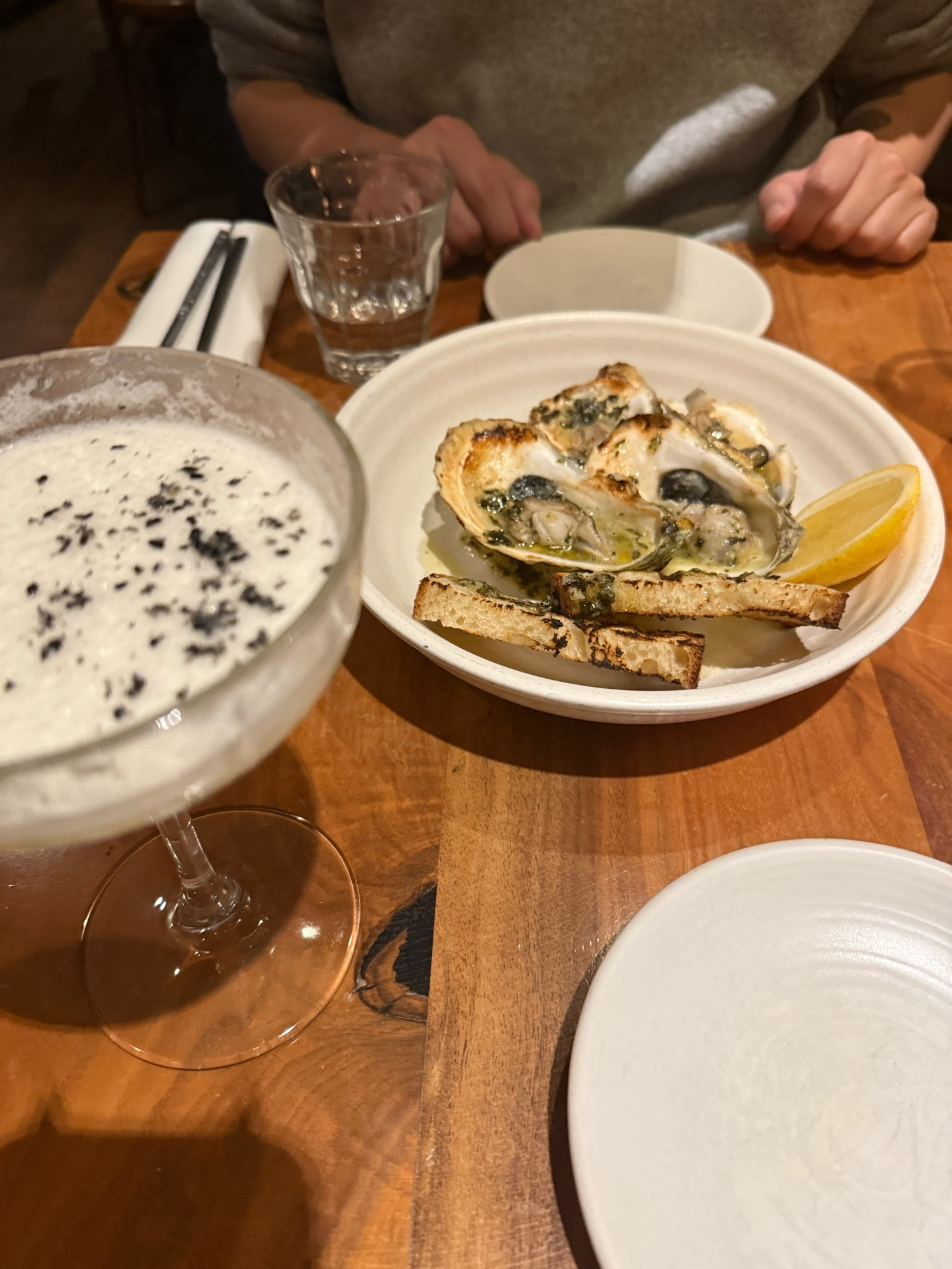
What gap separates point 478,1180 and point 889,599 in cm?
61

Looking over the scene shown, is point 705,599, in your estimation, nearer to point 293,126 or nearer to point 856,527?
point 856,527

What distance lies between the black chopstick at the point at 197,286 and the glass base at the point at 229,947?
2.54ft

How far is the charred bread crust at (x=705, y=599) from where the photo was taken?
755mm

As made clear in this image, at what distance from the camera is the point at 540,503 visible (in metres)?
0.91

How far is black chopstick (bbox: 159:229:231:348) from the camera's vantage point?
1.23 meters

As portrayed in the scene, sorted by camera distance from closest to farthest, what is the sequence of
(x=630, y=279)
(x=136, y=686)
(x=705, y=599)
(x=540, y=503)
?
(x=136, y=686) < (x=705, y=599) < (x=540, y=503) < (x=630, y=279)

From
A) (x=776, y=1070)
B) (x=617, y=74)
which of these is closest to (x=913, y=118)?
(x=617, y=74)

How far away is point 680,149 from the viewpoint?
65.1 inches

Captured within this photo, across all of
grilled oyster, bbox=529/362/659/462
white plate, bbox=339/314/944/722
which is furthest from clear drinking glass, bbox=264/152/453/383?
grilled oyster, bbox=529/362/659/462

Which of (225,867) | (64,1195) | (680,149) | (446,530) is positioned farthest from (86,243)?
(64,1195)

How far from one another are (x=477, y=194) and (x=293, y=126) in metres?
0.46

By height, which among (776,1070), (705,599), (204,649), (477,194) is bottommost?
(776,1070)

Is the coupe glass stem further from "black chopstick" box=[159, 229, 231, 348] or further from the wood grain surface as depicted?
"black chopstick" box=[159, 229, 231, 348]

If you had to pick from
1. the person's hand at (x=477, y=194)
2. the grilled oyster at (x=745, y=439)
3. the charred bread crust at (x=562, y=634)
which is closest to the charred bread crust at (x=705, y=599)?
the charred bread crust at (x=562, y=634)
